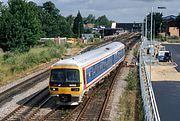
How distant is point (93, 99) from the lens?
23.8 m

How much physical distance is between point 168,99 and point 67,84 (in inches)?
367

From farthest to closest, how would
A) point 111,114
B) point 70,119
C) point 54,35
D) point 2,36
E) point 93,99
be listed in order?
1. point 54,35
2. point 2,36
3. point 93,99
4. point 111,114
5. point 70,119

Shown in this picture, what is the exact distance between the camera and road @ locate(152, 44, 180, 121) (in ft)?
72.4

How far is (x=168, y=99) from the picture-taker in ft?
89.1

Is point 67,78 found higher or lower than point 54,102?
higher

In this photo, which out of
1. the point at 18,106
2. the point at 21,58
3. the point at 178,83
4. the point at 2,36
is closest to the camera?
the point at 18,106

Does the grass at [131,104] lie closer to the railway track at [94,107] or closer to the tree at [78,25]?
the railway track at [94,107]

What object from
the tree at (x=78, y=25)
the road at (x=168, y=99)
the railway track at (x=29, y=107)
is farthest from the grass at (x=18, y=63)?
the tree at (x=78, y=25)

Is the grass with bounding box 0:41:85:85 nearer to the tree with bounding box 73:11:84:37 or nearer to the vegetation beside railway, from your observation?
the vegetation beside railway

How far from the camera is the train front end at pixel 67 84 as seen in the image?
20500 millimetres

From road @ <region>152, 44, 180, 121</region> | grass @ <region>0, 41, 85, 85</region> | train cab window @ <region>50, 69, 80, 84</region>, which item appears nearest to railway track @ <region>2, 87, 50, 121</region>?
train cab window @ <region>50, 69, 80, 84</region>

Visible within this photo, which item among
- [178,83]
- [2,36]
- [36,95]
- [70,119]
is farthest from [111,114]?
[2,36]

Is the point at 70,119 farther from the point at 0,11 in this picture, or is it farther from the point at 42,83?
the point at 0,11

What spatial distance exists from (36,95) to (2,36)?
28941 millimetres
